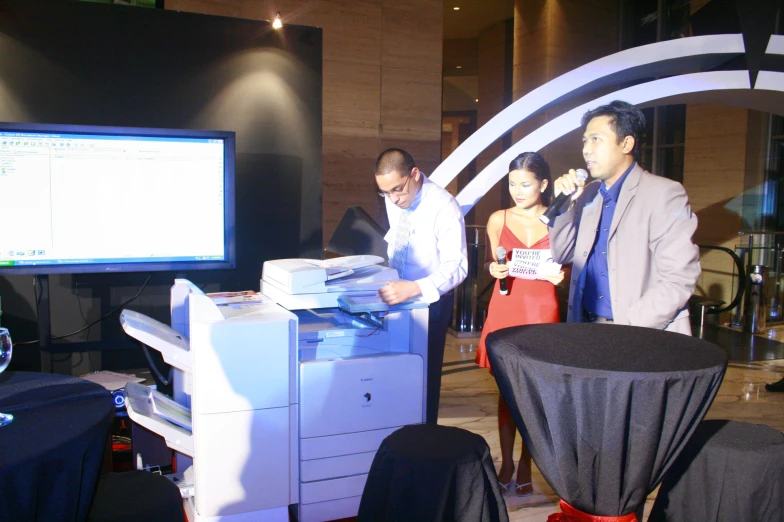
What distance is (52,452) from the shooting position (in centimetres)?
107

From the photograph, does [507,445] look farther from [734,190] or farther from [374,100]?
[734,190]

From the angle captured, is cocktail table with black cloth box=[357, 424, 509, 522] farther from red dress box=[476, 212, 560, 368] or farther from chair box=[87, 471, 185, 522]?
red dress box=[476, 212, 560, 368]

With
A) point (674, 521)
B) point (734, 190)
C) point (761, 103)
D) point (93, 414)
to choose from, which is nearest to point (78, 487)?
point (93, 414)

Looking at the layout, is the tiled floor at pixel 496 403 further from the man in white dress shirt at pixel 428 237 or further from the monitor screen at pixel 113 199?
the monitor screen at pixel 113 199

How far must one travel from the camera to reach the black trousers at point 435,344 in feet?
9.39

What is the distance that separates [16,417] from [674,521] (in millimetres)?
1565

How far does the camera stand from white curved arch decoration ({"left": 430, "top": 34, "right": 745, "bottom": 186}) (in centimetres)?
367

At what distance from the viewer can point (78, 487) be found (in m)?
1.12

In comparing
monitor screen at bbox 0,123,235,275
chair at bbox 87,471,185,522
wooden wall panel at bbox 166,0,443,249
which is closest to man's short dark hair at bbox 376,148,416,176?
monitor screen at bbox 0,123,235,275

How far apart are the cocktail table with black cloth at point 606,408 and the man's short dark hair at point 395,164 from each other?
1.46 meters

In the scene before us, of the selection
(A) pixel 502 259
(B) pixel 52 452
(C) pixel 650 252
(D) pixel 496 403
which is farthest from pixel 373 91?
(B) pixel 52 452

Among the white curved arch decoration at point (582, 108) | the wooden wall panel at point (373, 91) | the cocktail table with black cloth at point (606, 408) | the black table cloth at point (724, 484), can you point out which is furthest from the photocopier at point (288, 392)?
the wooden wall panel at point (373, 91)

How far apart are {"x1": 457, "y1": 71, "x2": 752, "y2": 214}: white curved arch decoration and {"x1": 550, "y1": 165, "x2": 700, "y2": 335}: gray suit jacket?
4.53 ft

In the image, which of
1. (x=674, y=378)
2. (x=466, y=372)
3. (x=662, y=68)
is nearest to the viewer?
(x=674, y=378)
